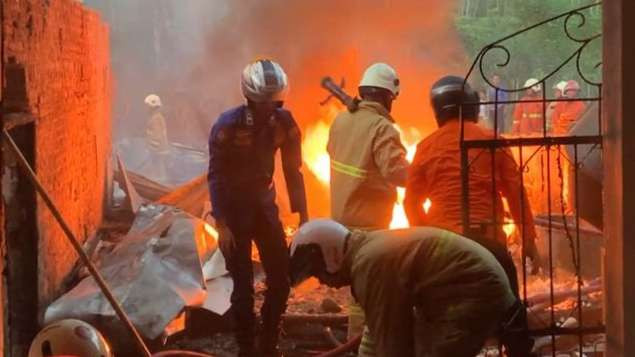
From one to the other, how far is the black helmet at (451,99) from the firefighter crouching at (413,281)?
1.59 meters

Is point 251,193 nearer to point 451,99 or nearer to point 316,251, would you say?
point 451,99

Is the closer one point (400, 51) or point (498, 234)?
point (498, 234)

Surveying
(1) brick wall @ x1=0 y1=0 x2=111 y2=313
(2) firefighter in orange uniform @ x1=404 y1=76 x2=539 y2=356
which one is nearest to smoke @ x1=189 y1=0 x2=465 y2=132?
(1) brick wall @ x1=0 y1=0 x2=111 y2=313

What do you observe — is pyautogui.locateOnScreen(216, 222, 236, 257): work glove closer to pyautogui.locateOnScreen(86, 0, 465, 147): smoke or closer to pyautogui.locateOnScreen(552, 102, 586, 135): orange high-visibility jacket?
pyautogui.locateOnScreen(552, 102, 586, 135): orange high-visibility jacket

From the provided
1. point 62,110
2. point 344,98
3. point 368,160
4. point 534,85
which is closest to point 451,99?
point 534,85

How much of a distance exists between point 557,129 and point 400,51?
7.74 metres

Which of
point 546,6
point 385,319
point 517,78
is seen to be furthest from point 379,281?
point 546,6

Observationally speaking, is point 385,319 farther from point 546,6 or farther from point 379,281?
point 546,6

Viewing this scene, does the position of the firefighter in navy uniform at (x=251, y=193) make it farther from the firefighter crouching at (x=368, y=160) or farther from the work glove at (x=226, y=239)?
the firefighter crouching at (x=368, y=160)

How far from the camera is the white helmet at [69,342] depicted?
554cm

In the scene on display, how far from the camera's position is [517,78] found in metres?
28.4

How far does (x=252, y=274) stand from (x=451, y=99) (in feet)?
7.20

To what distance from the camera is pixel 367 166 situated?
22.1 feet

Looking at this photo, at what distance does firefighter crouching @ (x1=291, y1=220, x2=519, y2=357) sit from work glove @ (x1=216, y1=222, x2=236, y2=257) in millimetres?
2663
